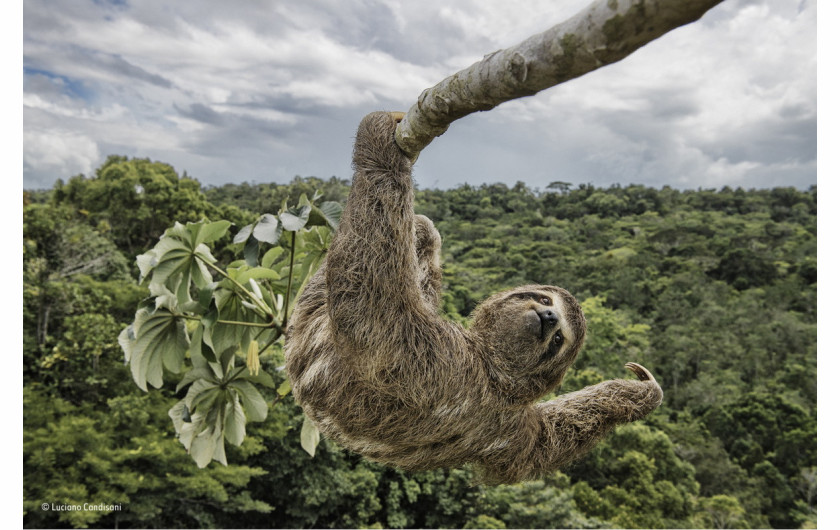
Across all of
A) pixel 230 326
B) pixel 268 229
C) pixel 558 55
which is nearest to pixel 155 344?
pixel 230 326

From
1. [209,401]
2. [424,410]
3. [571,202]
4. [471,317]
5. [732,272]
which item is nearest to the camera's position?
[424,410]

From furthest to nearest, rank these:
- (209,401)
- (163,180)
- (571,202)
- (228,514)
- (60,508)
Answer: (571,202) → (163,180) → (228,514) → (60,508) → (209,401)

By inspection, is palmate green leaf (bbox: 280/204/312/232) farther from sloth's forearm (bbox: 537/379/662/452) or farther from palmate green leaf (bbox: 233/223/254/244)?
sloth's forearm (bbox: 537/379/662/452)

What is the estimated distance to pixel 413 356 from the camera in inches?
99.6

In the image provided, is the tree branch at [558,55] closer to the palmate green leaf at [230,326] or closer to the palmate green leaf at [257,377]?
the palmate green leaf at [230,326]

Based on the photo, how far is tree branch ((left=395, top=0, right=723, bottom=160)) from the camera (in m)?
1.21

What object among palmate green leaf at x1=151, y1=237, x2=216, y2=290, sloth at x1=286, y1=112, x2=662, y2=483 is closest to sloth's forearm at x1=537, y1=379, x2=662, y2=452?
sloth at x1=286, y1=112, x2=662, y2=483

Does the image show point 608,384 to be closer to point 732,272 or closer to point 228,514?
point 228,514

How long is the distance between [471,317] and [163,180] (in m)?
35.9

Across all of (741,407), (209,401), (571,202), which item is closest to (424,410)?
(209,401)

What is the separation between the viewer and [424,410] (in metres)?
2.63

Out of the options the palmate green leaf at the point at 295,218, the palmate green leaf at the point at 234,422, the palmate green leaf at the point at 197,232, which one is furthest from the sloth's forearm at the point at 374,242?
the palmate green leaf at the point at 234,422

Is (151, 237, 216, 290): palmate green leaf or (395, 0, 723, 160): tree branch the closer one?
(395, 0, 723, 160): tree branch

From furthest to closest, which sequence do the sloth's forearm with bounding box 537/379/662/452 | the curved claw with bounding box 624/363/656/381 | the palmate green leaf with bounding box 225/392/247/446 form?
the palmate green leaf with bounding box 225/392/247/446
the curved claw with bounding box 624/363/656/381
the sloth's forearm with bounding box 537/379/662/452
